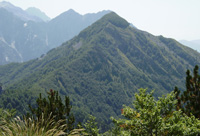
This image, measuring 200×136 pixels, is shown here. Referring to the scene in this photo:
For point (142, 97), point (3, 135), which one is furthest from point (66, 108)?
point (3, 135)

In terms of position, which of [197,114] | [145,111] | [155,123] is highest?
[145,111]

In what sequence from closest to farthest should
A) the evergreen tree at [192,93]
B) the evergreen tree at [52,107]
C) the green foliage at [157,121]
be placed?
the green foliage at [157,121] < the evergreen tree at [192,93] < the evergreen tree at [52,107]

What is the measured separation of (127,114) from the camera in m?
17.5

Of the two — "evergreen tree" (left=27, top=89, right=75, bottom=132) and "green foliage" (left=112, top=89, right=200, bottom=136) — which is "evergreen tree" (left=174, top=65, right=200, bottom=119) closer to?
"green foliage" (left=112, top=89, right=200, bottom=136)

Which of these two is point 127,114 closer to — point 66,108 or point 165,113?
point 165,113

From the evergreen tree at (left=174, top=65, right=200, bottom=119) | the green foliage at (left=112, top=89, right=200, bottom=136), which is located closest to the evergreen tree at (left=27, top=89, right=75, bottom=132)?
the green foliage at (left=112, top=89, right=200, bottom=136)

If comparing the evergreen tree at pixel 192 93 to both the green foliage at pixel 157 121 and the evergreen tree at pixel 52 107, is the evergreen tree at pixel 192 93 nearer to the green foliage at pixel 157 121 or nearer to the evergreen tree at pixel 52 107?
the green foliage at pixel 157 121

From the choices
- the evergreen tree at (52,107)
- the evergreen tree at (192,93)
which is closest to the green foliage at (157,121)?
the evergreen tree at (192,93)

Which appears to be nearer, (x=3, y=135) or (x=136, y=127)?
(x=3, y=135)

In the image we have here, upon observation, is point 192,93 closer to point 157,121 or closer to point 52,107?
point 157,121

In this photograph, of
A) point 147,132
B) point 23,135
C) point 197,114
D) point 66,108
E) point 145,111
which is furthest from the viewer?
point 66,108

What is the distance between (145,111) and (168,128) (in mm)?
2320

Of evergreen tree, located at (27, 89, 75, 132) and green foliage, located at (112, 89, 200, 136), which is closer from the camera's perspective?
green foliage, located at (112, 89, 200, 136)

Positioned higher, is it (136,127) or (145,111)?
(145,111)
